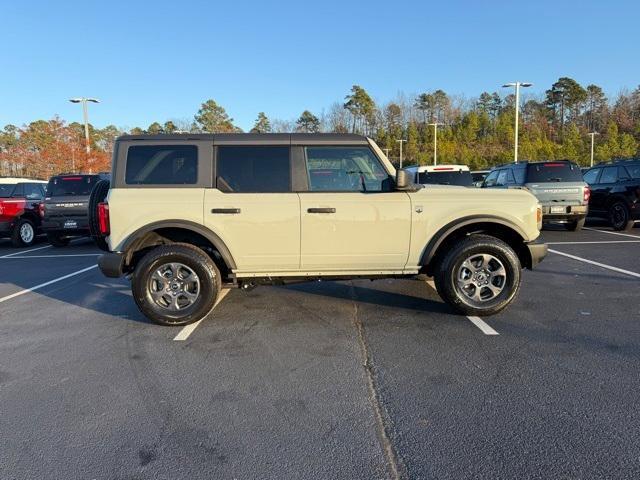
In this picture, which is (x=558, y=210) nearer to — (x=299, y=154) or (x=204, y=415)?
(x=299, y=154)

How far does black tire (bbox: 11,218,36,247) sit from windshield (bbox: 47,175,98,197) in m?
1.73

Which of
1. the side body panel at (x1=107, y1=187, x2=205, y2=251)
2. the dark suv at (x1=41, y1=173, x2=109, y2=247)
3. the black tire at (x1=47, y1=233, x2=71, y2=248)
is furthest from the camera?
the black tire at (x1=47, y1=233, x2=71, y2=248)

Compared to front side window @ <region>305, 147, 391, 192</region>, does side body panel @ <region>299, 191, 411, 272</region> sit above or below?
below

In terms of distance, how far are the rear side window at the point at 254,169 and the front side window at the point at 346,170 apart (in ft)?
0.92

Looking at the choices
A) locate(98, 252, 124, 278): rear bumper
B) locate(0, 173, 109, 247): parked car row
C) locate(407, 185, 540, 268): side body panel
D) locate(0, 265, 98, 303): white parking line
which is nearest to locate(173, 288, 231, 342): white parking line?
locate(98, 252, 124, 278): rear bumper

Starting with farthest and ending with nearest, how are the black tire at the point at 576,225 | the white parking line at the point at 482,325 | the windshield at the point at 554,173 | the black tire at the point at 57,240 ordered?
the black tire at the point at 576,225
the black tire at the point at 57,240
the windshield at the point at 554,173
the white parking line at the point at 482,325

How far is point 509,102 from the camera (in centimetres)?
7625

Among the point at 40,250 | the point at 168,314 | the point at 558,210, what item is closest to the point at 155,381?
the point at 168,314

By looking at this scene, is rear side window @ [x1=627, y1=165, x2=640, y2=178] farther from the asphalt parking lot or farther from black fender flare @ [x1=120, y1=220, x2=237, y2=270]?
black fender flare @ [x1=120, y1=220, x2=237, y2=270]

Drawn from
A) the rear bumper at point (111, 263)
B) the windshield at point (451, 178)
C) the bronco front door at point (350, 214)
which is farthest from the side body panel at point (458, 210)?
the windshield at point (451, 178)

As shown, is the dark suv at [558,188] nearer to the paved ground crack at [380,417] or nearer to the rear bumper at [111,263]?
the paved ground crack at [380,417]

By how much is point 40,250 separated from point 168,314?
8.70 m

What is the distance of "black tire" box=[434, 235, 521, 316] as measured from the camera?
4875mm

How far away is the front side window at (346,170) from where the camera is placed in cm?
490
